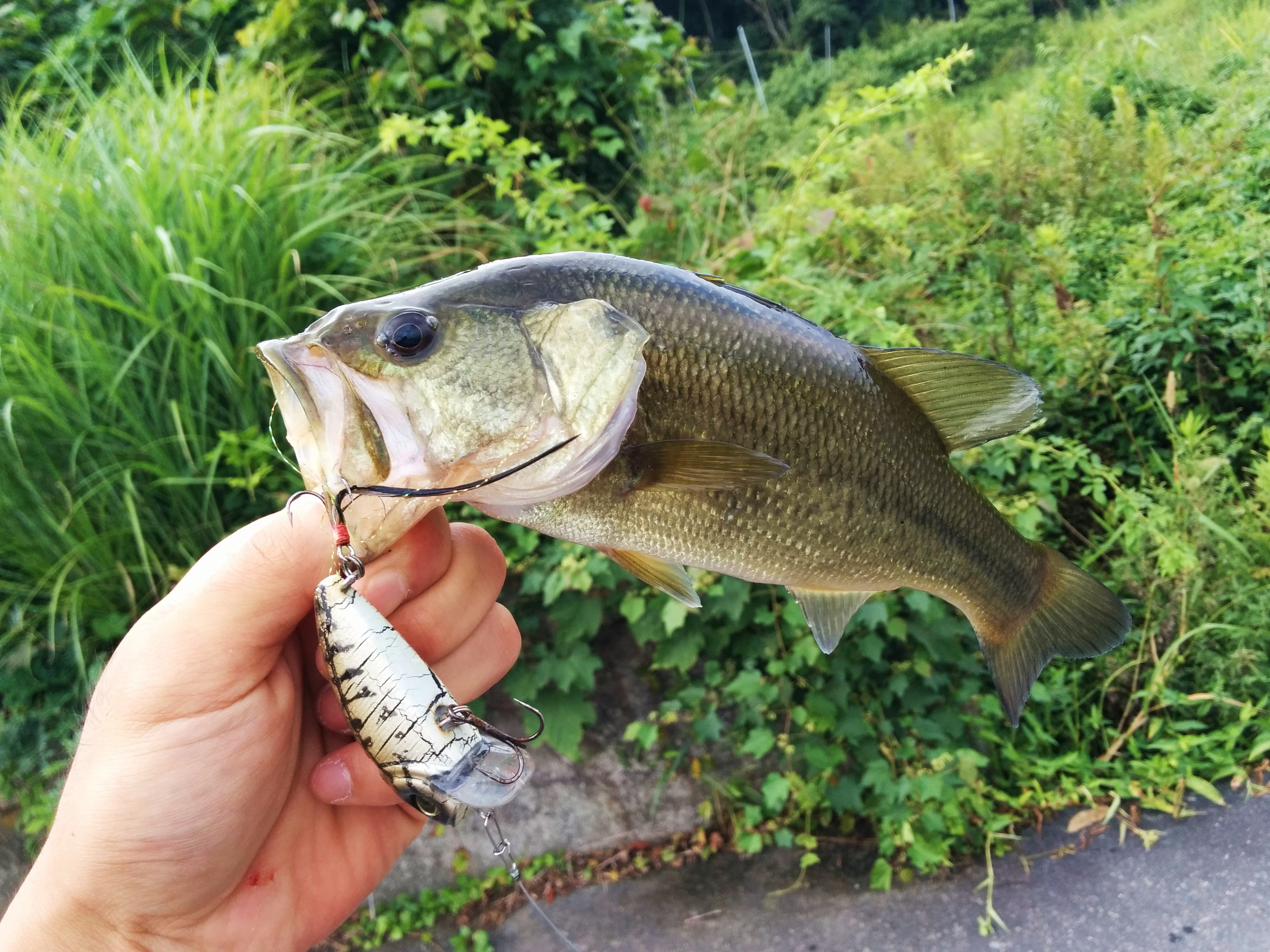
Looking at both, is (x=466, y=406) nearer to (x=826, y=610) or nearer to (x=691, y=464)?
(x=691, y=464)

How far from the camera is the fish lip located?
2.98 ft

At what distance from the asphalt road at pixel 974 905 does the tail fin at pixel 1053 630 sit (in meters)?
1.53

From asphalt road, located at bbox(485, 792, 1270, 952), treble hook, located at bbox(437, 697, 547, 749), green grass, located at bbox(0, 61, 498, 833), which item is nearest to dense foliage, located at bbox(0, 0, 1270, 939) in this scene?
green grass, located at bbox(0, 61, 498, 833)

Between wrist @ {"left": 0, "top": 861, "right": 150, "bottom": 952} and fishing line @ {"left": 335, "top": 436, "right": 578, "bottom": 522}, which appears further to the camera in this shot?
wrist @ {"left": 0, "top": 861, "right": 150, "bottom": 952}

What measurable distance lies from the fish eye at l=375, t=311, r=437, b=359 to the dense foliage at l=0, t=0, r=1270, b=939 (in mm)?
1551

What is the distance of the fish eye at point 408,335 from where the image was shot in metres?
0.97

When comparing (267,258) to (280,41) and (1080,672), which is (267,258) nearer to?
(280,41)

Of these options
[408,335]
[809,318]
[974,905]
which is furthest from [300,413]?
[974,905]

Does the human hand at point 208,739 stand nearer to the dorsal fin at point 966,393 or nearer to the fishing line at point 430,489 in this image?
the fishing line at point 430,489

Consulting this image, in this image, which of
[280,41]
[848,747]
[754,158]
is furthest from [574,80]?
[848,747]

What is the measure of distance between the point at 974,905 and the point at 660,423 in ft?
7.82

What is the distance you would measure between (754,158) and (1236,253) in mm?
3194

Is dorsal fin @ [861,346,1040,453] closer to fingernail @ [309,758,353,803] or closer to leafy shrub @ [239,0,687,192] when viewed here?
fingernail @ [309,758,353,803]

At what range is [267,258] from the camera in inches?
120
